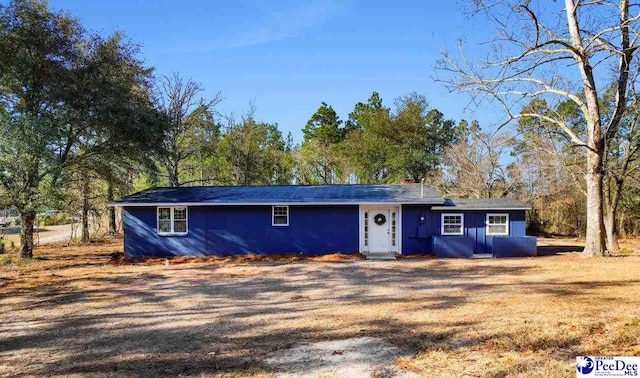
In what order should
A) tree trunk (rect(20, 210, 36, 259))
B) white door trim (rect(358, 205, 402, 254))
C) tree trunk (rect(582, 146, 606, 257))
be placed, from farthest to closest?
1. white door trim (rect(358, 205, 402, 254))
2. tree trunk (rect(20, 210, 36, 259))
3. tree trunk (rect(582, 146, 606, 257))

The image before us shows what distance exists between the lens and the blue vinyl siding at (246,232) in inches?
700

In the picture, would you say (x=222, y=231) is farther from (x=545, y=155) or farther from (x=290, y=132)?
(x=290, y=132)

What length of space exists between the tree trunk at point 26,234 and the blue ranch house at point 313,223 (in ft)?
10.2

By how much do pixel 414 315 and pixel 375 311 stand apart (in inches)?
30.5

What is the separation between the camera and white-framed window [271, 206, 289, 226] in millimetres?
17953

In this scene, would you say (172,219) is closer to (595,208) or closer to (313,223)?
(313,223)

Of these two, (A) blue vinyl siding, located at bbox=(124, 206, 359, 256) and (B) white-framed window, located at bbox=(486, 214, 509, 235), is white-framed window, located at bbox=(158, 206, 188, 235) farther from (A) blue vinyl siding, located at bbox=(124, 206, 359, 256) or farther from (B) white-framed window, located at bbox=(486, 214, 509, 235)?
(B) white-framed window, located at bbox=(486, 214, 509, 235)

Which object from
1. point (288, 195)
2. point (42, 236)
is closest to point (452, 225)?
point (288, 195)

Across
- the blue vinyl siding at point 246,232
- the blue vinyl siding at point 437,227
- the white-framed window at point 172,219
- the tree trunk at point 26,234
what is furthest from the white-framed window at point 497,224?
the tree trunk at point 26,234

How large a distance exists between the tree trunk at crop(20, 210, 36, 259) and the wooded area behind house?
0.05 meters

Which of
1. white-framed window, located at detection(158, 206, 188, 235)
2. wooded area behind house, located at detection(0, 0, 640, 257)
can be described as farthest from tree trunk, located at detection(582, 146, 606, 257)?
white-framed window, located at detection(158, 206, 188, 235)

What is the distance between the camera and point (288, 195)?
18656mm

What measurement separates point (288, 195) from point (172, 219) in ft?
15.8

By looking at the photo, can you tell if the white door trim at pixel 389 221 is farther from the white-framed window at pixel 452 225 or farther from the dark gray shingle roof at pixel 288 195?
the white-framed window at pixel 452 225
